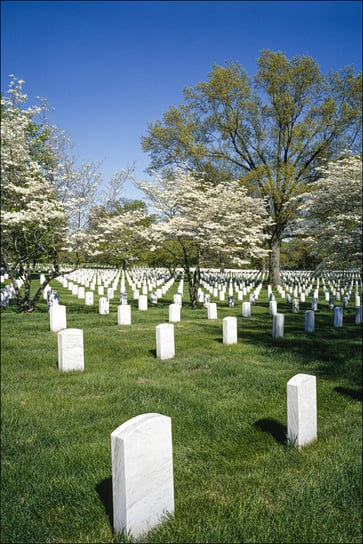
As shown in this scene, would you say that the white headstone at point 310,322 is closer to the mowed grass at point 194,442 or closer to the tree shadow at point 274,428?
the mowed grass at point 194,442

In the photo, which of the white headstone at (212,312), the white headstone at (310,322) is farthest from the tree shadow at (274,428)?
the white headstone at (212,312)

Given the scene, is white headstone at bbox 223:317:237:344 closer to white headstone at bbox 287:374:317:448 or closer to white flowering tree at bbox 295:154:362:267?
white headstone at bbox 287:374:317:448

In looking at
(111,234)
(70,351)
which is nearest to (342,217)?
(111,234)

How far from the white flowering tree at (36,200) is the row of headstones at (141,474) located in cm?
1159

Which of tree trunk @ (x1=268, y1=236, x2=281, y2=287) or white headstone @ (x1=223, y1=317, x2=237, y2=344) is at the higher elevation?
tree trunk @ (x1=268, y1=236, x2=281, y2=287)

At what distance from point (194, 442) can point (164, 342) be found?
3871 millimetres

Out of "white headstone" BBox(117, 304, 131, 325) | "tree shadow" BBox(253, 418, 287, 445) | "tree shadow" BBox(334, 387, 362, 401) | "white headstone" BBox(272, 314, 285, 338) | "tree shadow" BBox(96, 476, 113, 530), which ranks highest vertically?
"white headstone" BBox(117, 304, 131, 325)

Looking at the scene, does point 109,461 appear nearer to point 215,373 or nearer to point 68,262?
point 215,373

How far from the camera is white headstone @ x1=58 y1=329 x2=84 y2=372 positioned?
286 inches

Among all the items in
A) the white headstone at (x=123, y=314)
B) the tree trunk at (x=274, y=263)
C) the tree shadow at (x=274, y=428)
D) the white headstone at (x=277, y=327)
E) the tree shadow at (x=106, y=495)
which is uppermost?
the tree trunk at (x=274, y=263)

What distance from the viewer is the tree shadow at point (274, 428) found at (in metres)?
4.71

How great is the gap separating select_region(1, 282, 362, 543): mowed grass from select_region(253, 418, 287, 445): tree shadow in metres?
0.02

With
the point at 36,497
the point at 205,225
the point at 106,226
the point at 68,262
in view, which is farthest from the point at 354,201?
the point at 36,497

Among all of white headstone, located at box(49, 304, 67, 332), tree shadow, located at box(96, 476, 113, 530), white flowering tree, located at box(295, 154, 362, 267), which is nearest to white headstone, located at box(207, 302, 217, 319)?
white headstone, located at box(49, 304, 67, 332)
